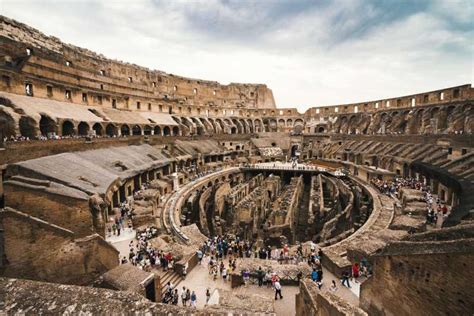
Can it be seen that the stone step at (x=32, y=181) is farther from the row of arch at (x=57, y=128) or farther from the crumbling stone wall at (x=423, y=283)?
the crumbling stone wall at (x=423, y=283)

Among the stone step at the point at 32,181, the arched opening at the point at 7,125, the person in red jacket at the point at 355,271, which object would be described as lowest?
the person in red jacket at the point at 355,271

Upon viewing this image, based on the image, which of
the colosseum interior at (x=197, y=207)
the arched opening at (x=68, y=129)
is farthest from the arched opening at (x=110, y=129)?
the arched opening at (x=68, y=129)

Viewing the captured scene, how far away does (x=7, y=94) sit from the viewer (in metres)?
18.3

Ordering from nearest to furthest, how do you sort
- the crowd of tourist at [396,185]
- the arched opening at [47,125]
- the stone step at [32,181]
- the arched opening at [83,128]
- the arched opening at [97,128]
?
the stone step at [32,181] < the crowd of tourist at [396,185] < the arched opening at [47,125] < the arched opening at [83,128] < the arched opening at [97,128]

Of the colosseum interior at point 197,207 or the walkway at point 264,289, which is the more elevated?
the colosseum interior at point 197,207

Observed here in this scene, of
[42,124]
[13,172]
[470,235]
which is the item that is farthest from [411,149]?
[42,124]

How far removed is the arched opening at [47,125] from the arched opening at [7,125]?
288 centimetres

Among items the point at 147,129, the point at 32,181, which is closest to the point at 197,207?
the point at 32,181

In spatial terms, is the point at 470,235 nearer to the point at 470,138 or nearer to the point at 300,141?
the point at 470,138

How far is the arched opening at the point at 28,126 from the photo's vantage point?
17.7 metres

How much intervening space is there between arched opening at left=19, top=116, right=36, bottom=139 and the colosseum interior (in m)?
0.12

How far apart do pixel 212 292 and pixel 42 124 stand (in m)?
20.3

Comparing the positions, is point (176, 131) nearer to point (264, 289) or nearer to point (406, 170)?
point (406, 170)

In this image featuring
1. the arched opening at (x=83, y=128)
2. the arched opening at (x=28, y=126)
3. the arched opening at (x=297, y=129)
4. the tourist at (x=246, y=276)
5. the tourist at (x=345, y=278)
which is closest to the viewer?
the tourist at (x=345, y=278)
